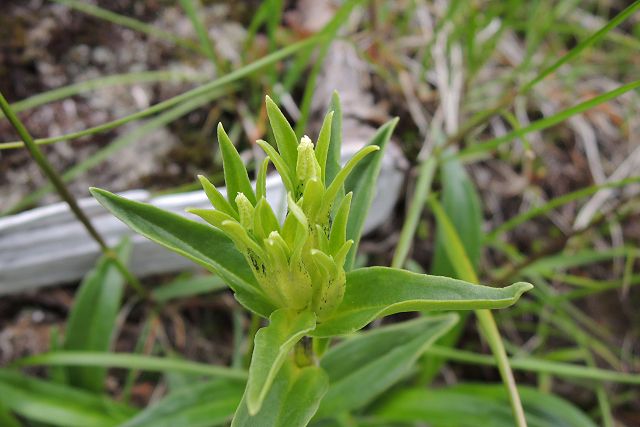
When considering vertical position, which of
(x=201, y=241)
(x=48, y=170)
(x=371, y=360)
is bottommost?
(x=371, y=360)

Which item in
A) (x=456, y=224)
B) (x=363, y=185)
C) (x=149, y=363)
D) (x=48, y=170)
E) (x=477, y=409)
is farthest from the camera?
(x=456, y=224)

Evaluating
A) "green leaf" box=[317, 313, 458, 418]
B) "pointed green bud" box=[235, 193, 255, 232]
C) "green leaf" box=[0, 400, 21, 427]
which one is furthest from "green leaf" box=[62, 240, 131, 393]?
"pointed green bud" box=[235, 193, 255, 232]

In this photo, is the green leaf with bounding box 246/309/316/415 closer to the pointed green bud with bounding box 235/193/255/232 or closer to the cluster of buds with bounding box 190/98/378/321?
the cluster of buds with bounding box 190/98/378/321

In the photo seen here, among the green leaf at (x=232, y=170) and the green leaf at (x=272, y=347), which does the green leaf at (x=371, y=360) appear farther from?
the green leaf at (x=232, y=170)

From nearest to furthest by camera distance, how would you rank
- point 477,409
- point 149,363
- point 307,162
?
point 307,162 → point 149,363 → point 477,409

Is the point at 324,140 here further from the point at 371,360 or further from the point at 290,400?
the point at 371,360

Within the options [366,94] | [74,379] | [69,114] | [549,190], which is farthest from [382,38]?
[74,379]

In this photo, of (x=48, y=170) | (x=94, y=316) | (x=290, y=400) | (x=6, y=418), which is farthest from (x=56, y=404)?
(x=290, y=400)

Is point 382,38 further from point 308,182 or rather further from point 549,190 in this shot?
point 308,182
